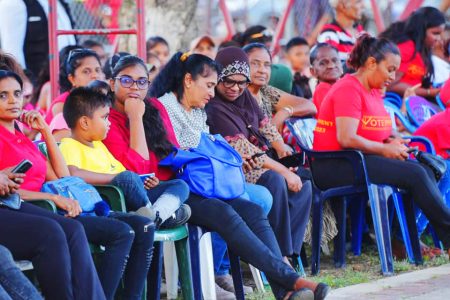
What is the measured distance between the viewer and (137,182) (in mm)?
5855

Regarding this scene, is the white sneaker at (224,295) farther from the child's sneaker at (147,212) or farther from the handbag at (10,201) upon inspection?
the handbag at (10,201)

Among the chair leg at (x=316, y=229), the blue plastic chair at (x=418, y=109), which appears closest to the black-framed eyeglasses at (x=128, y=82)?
the chair leg at (x=316, y=229)

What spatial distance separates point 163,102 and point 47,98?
245 cm

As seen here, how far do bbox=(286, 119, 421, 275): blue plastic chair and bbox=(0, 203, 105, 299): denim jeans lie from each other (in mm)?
2820

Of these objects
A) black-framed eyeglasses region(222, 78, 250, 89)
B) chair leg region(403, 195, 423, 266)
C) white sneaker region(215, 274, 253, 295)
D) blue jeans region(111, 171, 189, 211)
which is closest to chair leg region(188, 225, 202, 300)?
blue jeans region(111, 171, 189, 211)

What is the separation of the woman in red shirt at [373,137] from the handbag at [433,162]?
0.20 feet

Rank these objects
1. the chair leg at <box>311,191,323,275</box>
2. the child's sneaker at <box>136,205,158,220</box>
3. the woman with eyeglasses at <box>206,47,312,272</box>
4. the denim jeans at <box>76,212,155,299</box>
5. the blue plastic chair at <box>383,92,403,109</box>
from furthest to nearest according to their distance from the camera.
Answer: the blue plastic chair at <box>383,92,403,109</box> → the chair leg at <box>311,191,323,275</box> → the woman with eyeglasses at <box>206,47,312,272</box> → the child's sneaker at <box>136,205,158,220</box> → the denim jeans at <box>76,212,155,299</box>

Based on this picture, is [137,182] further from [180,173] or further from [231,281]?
[231,281]

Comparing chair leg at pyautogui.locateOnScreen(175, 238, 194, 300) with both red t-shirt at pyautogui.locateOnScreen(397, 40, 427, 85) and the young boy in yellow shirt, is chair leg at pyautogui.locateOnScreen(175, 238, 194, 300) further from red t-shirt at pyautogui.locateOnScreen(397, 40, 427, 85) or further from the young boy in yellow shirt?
red t-shirt at pyautogui.locateOnScreen(397, 40, 427, 85)

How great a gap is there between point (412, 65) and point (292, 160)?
123 inches

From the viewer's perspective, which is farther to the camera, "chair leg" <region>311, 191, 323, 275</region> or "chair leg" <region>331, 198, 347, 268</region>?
"chair leg" <region>331, 198, 347, 268</region>

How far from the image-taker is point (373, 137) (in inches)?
311

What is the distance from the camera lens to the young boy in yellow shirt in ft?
19.2

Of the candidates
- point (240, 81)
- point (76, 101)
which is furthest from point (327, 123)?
point (76, 101)
